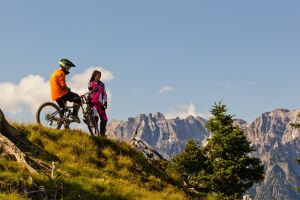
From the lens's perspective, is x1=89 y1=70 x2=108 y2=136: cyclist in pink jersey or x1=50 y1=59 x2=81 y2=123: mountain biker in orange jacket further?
x1=89 y1=70 x2=108 y2=136: cyclist in pink jersey

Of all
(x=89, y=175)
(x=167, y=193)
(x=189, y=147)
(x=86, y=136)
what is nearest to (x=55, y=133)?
(x=86, y=136)

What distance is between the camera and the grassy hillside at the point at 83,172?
426 inches

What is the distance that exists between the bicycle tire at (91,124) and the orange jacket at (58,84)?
1.48 meters

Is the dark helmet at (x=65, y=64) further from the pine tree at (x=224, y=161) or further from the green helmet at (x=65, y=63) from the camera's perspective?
the pine tree at (x=224, y=161)

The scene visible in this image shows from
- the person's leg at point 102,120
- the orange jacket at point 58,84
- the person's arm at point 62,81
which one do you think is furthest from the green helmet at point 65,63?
the person's leg at point 102,120

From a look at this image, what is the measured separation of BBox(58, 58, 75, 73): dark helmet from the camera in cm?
1630

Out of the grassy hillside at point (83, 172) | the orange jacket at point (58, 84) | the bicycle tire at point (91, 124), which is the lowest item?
the grassy hillside at point (83, 172)

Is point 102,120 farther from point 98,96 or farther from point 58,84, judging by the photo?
point 58,84

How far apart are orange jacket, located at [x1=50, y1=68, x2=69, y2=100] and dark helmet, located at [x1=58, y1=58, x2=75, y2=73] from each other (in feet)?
0.52

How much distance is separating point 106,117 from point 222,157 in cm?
2302

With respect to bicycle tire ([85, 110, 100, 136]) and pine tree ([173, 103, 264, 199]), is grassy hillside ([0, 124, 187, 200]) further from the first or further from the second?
pine tree ([173, 103, 264, 199])

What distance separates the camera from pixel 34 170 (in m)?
11.4

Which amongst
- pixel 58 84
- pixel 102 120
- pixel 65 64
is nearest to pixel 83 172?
pixel 58 84

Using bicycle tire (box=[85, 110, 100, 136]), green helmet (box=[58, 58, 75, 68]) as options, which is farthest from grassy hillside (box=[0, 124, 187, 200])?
green helmet (box=[58, 58, 75, 68])
